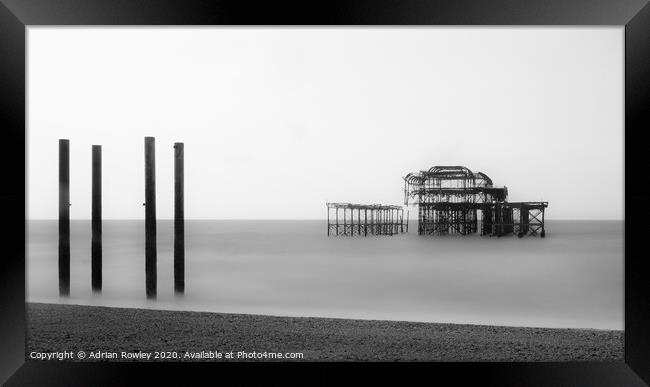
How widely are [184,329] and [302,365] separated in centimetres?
217

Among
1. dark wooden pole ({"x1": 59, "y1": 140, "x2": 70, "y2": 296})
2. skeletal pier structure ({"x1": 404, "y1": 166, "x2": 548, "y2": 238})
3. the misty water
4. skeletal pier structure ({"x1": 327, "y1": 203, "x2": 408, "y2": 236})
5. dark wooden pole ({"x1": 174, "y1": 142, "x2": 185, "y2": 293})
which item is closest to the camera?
dark wooden pole ({"x1": 59, "y1": 140, "x2": 70, "y2": 296})

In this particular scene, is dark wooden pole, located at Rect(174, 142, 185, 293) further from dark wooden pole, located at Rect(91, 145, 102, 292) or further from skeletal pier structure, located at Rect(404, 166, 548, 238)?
skeletal pier structure, located at Rect(404, 166, 548, 238)

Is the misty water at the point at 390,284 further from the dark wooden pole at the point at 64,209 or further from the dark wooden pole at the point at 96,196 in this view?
the dark wooden pole at the point at 96,196

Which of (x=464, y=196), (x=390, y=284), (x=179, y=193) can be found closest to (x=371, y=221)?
(x=464, y=196)

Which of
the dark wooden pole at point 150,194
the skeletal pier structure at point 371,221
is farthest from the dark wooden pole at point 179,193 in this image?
the skeletal pier structure at point 371,221

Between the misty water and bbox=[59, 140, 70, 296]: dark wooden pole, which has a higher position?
bbox=[59, 140, 70, 296]: dark wooden pole

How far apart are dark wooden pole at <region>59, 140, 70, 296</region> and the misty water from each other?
68 cm

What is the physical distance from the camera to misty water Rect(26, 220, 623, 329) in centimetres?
1006

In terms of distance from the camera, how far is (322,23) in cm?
395

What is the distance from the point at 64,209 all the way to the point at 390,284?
9420 mm

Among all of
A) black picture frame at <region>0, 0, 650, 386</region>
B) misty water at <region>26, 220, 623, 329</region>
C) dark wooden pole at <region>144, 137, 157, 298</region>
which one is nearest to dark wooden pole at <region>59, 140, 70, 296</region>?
misty water at <region>26, 220, 623, 329</region>

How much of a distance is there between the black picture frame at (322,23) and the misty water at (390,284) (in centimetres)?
399

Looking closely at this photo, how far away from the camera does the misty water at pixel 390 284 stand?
33.0 ft

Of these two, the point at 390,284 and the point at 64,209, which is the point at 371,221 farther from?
the point at 64,209
